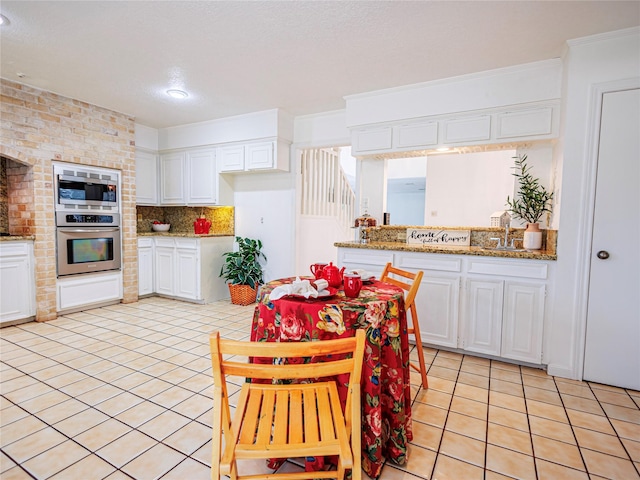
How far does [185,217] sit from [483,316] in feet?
15.4

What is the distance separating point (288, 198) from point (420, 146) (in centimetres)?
204

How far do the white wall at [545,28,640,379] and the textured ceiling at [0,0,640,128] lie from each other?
0.65 ft

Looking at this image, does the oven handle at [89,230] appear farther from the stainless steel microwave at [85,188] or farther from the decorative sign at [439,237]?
the decorative sign at [439,237]

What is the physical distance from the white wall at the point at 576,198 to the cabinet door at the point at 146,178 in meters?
5.28

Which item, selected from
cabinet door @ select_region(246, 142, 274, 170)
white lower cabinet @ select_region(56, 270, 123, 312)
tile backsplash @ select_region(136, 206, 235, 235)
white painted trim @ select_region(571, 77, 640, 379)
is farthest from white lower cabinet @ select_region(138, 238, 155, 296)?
white painted trim @ select_region(571, 77, 640, 379)

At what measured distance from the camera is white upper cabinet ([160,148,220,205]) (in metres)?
4.92

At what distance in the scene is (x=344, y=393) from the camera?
1528 millimetres

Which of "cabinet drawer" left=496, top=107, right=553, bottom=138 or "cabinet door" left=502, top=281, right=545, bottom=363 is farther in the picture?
"cabinet drawer" left=496, top=107, right=553, bottom=138

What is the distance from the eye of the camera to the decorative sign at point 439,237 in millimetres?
3455

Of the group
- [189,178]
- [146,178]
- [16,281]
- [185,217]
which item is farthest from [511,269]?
[146,178]

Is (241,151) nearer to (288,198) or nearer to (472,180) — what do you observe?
(288,198)

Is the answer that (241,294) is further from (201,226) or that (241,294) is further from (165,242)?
(165,242)

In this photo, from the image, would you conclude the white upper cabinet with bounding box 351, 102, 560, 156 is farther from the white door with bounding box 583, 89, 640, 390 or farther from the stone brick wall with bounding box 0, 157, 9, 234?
the stone brick wall with bounding box 0, 157, 9, 234

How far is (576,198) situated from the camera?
2590mm
